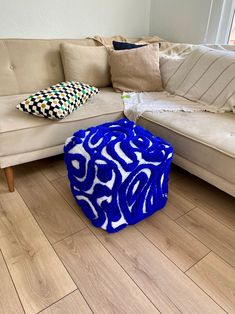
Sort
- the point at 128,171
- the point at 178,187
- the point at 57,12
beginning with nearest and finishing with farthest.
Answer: the point at 128,171 < the point at 178,187 < the point at 57,12

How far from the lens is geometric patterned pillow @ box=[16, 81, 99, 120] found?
1.34 meters

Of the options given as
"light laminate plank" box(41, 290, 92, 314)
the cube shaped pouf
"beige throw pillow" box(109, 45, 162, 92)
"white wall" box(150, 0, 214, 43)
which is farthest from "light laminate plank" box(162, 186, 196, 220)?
"white wall" box(150, 0, 214, 43)

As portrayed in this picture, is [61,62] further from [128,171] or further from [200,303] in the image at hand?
[200,303]

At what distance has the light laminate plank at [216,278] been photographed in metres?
0.92

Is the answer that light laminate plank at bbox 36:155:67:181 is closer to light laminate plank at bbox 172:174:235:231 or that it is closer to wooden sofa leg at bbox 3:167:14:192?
wooden sofa leg at bbox 3:167:14:192

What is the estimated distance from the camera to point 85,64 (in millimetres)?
1883

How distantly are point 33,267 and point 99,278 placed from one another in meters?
0.29

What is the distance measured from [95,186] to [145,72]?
1.14 meters

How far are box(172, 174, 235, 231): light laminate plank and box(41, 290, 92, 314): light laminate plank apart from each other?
0.82 m

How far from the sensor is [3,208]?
135 cm

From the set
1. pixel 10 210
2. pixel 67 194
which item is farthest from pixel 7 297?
pixel 67 194

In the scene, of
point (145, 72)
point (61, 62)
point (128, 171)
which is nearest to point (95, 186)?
point (128, 171)

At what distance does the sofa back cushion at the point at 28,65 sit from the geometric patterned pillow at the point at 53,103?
0.43 meters

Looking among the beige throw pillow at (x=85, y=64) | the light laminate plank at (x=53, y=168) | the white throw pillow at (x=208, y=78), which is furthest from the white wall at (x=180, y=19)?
the light laminate plank at (x=53, y=168)
